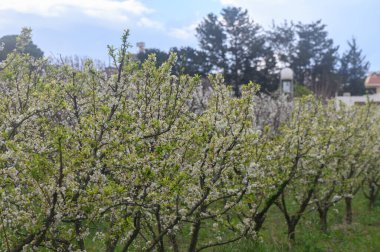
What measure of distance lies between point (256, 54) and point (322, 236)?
30122mm

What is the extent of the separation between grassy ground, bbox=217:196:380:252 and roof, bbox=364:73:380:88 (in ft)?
160

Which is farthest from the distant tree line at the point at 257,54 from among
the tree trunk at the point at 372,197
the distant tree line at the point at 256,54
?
the tree trunk at the point at 372,197

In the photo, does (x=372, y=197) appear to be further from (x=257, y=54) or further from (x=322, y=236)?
(x=257, y=54)

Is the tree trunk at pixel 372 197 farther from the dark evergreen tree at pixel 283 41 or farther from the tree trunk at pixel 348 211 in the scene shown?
the dark evergreen tree at pixel 283 41

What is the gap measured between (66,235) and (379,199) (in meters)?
11.5

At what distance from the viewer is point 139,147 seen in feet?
13.0

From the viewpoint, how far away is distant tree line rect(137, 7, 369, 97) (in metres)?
36.2

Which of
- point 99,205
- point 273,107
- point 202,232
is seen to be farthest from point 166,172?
point 273,107

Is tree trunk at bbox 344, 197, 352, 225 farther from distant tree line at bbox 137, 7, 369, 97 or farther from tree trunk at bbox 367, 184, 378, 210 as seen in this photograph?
distant tree line at bbox 137, 7, 369, 97

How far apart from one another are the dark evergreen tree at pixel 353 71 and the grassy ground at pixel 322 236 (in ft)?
141

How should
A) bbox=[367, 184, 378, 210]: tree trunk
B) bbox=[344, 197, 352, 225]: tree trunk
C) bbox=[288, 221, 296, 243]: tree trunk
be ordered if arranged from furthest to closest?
bbox=[367, 184, 378, 210]: tree trunk, bbox=[344, 197, 352, 225]: tree trunk, bbox=[288, 221, 296, 243]: tree trunk

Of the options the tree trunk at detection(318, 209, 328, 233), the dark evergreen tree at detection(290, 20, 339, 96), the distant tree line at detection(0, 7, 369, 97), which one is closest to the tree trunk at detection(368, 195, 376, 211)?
the tree trunk at detection(318, 209, 328, 233)

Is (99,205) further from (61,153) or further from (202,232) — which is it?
(202,232)

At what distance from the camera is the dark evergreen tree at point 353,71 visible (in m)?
52.1
